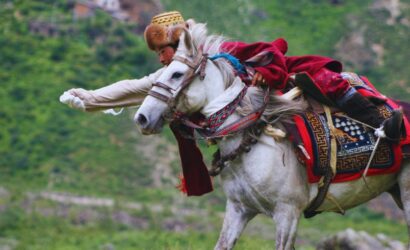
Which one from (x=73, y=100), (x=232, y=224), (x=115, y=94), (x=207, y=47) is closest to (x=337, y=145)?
(x=232, y=224)

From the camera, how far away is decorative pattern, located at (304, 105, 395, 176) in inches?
305

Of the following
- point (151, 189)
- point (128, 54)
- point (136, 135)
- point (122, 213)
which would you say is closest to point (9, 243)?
point (122, 213)

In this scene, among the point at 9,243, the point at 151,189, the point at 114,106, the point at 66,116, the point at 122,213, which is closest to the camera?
the point at 114,106

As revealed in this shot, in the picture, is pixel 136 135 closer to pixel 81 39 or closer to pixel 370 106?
pixel 81 39

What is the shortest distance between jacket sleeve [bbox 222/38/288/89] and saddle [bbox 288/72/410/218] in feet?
0.49

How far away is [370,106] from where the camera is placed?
7953 millimetres

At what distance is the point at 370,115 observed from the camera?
796 cm

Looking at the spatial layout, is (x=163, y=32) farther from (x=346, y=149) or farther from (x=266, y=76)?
(x=346, y=149)

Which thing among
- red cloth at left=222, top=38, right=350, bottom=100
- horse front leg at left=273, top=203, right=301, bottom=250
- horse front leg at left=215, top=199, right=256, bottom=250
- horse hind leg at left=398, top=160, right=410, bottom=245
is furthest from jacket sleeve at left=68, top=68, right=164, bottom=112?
horse hind leg at left=398, top=160, right=410, bottom=245

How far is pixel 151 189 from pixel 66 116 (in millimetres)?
3255

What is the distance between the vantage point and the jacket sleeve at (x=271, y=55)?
7602mm

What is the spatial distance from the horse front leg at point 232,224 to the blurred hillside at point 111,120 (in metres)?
9.60

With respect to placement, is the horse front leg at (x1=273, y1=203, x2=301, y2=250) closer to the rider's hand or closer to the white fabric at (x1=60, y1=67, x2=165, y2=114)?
the rider's hand

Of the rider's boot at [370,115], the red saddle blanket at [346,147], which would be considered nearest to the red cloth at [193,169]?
the red saddle blanket at [346,147]
